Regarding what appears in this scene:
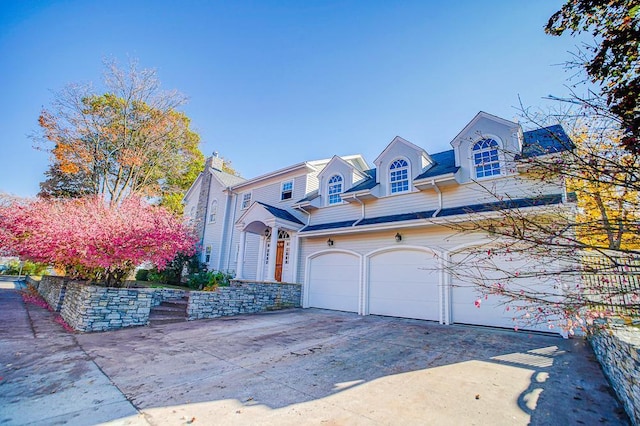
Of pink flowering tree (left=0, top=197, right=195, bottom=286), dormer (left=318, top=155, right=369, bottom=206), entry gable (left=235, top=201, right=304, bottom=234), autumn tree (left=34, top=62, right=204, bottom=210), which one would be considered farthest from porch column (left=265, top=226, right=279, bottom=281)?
autumn tree (left=34, top=62, right=204, bottom=210)

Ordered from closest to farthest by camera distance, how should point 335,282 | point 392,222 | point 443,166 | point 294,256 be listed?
1. point 392,222
2. point 443,166
3. point 335,282
4. point 294,256

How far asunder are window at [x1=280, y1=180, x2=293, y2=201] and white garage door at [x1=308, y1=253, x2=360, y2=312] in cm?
421

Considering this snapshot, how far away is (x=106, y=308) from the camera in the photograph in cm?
754

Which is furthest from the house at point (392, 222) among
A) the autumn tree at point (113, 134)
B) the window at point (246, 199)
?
the autumn tree at point (113, 134)

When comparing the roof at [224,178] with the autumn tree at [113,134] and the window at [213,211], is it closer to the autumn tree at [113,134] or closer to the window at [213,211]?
the window at [213,211]

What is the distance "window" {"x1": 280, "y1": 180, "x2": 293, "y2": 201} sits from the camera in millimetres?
14859

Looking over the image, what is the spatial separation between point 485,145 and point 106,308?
12.6 meters

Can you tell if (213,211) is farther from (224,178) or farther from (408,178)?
(408,178)

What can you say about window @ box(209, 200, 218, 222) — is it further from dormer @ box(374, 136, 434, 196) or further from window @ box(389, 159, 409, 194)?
window @ box(389, 159, 409, 194)

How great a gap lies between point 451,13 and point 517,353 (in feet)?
27.5

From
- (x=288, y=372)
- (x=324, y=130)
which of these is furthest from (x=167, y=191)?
(x=288, y=372)

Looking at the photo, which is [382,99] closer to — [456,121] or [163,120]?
[456,121]

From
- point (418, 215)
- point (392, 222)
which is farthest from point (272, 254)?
point (418, 215)

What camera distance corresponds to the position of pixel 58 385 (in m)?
3.85
